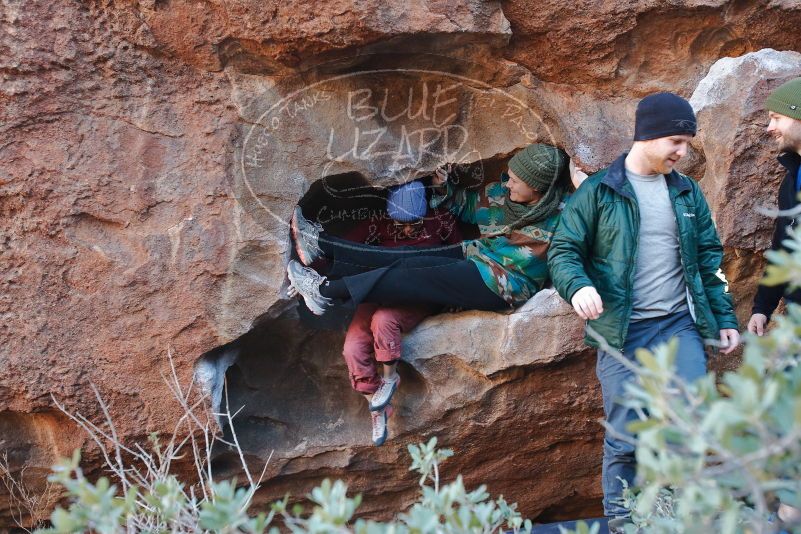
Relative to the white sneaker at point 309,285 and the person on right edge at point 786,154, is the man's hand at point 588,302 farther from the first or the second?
the white sneaker at point 309,285

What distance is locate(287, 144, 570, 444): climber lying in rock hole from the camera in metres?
3.10

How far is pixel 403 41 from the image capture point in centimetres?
301

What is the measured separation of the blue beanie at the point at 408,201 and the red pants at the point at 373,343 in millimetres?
422

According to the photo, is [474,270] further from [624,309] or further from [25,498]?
[25,498]

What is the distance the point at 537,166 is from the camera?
3.10m

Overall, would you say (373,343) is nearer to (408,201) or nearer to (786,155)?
(408,201)

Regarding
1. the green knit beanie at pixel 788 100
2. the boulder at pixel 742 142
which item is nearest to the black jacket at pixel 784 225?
the green knit beanie at pixel 788 100

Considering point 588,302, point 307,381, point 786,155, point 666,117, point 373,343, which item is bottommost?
point 307,381

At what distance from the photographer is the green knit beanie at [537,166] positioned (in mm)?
3107

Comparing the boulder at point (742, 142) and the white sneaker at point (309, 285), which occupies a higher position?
the boulder at point (742, 142)

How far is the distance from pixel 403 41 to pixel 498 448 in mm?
1704

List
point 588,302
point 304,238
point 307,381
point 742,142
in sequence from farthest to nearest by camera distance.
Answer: point 307,381, point 304,238, point 742,142, point 588,302

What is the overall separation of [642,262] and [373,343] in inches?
42.0

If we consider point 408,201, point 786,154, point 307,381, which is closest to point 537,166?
point 408,201
